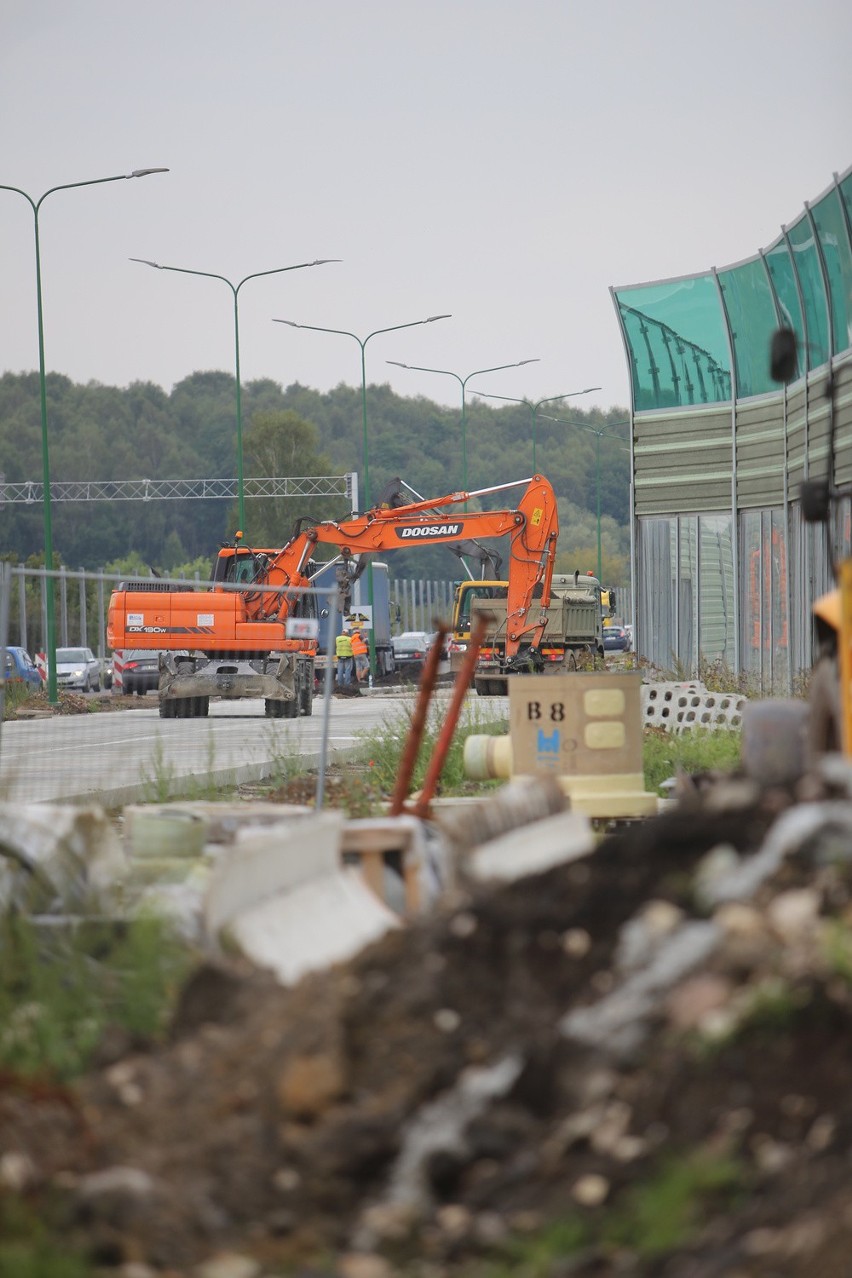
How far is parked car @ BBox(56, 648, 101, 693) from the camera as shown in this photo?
5891 cm

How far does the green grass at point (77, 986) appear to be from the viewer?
227 inches

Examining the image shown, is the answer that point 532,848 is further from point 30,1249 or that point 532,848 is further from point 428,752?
point 428,752

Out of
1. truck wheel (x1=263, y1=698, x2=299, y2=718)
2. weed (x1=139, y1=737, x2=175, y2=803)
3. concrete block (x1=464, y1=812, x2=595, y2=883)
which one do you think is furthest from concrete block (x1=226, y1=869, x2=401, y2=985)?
truck wheel (x1=263, y1=698, x2=299, y2=718)

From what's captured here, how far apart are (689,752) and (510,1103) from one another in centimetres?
1136

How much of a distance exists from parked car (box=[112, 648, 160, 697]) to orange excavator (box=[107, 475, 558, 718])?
11.9 inches

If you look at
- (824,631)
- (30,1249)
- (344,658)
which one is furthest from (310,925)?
(344,658)

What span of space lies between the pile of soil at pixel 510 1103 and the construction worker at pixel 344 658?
43.8m

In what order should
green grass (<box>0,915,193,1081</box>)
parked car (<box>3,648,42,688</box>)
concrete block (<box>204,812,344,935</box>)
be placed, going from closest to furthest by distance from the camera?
1. green grass (<box>0,915,193,1081</box>)
2. concrete block (<box>204,812,344,935</box>)
3. parked car (<box>3,648,42,688</box>)

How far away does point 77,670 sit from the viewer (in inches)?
2349

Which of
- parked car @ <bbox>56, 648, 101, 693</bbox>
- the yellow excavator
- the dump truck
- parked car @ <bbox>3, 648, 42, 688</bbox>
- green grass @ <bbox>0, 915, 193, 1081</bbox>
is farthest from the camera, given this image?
parked car @ <bbox>56, 648, 101, 693</bbox>

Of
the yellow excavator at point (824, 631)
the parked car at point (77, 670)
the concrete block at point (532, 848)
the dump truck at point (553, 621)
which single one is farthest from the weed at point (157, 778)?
the parked car at point (77, 670)

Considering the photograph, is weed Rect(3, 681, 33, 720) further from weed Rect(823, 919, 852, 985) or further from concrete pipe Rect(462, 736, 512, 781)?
weed Rect(823, 919, 852, 985)

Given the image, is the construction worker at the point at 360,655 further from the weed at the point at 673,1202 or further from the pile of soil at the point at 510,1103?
the weed at the point at 673,1202

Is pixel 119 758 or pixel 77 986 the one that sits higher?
pixel 119 758
